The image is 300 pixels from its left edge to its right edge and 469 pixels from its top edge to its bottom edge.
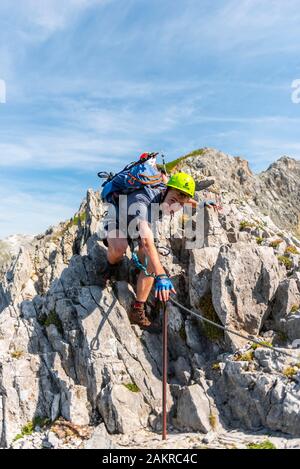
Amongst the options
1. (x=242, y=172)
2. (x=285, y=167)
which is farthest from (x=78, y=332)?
(x=285, y=167)

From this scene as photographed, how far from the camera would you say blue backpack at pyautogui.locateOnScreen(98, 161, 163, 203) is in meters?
13.4

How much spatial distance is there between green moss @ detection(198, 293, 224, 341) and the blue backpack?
4.50 metres

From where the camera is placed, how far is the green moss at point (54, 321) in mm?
14587

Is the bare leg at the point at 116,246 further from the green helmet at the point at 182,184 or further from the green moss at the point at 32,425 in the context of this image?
the green moss at the point at 32,425

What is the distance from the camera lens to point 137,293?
13.6 metres

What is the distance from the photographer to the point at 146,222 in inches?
494

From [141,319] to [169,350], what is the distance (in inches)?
58.4

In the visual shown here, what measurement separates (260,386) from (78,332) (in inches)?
258

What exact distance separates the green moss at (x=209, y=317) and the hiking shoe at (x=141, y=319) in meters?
1.86

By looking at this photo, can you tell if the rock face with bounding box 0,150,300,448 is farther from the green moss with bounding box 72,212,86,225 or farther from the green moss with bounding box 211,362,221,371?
the green moss with bounding box 72,212,86,225

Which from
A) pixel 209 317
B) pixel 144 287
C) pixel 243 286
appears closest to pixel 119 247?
pixel 144 287

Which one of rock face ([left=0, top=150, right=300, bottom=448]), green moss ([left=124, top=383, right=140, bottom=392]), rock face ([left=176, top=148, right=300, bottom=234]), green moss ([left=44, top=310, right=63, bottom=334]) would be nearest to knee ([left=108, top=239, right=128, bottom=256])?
rock face ([left=0, top=150, right=300, bottom=448])

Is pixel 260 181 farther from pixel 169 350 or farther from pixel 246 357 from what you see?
pixel 246 357

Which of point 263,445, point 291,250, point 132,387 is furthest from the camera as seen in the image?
point 291,250
